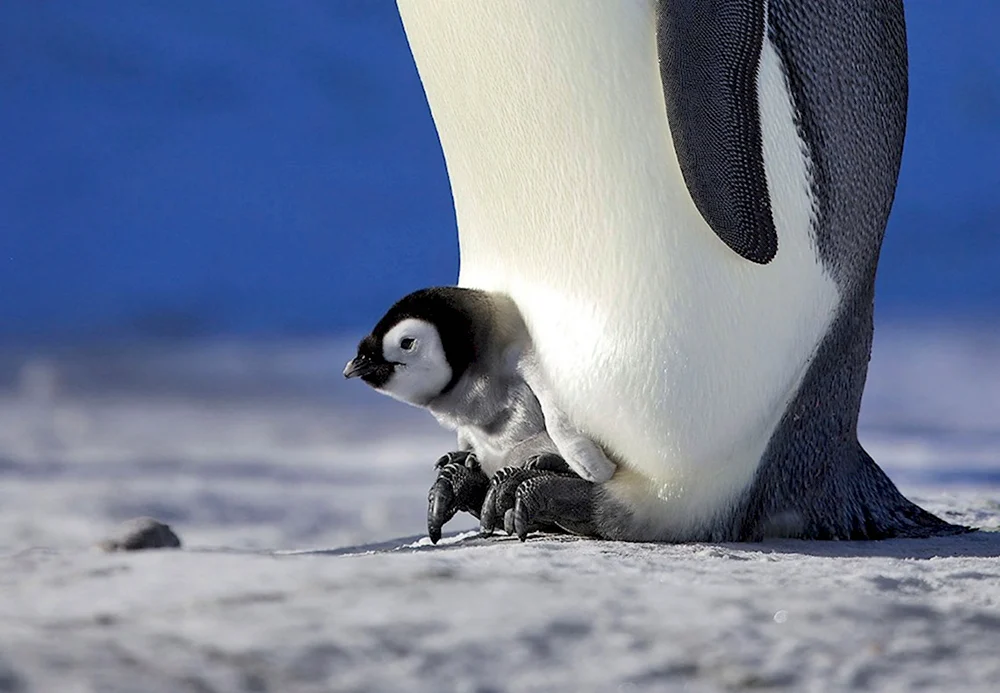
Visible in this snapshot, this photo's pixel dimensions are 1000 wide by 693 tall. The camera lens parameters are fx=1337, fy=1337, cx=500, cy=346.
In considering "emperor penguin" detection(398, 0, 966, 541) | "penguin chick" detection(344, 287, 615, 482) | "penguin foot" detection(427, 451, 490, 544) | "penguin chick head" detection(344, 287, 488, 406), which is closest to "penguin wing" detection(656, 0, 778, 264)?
"emperor penguin" detection(398, 0, 966, 541)

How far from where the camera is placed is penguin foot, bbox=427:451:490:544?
9.98ft

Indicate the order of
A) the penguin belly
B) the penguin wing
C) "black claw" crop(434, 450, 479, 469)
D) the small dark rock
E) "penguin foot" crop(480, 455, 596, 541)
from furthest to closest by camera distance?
"black claw" crop(434, 450, 479, 469), the small dark rock, "penguin foot" crop(480, 455, 596, 541), the penguin belly, the penguin wing

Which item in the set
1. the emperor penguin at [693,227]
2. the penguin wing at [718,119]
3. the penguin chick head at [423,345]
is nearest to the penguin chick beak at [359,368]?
the penguin chick head at [423,345]

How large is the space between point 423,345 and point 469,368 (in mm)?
117

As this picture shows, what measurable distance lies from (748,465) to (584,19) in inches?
38.3

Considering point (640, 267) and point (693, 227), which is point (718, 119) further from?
point (640, 267)

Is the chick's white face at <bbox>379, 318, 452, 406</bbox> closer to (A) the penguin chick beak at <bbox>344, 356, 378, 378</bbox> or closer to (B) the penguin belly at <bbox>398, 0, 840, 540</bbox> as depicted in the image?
(A) the penguin chick beak at <bbox>344, 356, 378, 378</bbox>

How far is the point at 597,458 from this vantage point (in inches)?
110

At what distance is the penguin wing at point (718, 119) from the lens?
8.20 ft

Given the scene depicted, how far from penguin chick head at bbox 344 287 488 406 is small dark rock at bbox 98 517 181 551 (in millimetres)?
536

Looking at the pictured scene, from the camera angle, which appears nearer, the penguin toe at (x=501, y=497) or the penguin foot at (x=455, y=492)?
the penguin toe at (x=501, y=497)

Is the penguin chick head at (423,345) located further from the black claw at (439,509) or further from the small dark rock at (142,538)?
the small dark rock at (142,538)

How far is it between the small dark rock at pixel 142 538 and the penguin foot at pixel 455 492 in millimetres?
572

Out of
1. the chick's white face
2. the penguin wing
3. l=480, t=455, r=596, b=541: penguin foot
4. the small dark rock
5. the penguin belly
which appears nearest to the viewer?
the penguin wing
